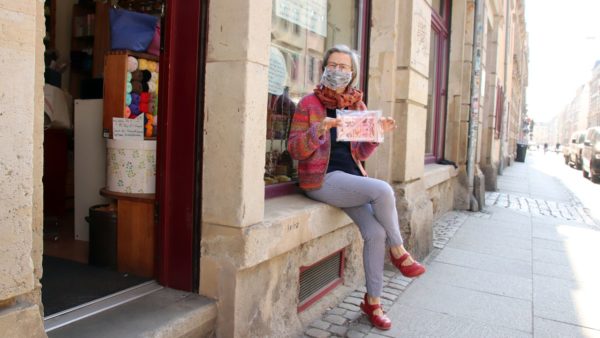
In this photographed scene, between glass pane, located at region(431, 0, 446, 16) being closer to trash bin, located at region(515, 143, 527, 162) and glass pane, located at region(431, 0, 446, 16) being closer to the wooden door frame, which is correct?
the wooden door frame

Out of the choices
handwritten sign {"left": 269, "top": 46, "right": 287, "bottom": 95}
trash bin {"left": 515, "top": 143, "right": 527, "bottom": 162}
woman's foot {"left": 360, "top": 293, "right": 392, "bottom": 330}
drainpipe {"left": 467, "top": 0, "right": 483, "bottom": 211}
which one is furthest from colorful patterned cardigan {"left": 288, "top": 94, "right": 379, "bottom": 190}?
trash bin {"left": 515, "top": 143, "right": 527, "bottom": 162}

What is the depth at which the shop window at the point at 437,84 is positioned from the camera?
7.67 meters

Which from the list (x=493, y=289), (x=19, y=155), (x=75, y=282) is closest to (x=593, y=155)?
(x=493, y=289)

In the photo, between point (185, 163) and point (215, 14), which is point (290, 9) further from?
point (185, 163)

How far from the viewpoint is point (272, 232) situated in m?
2.84

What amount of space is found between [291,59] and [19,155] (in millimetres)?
2657

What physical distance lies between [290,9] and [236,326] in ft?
8.01

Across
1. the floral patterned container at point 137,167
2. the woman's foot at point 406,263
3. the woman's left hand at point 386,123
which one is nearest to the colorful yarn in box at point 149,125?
the floral patterned container at point 137,167

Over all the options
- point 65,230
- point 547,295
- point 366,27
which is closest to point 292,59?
point 366,27

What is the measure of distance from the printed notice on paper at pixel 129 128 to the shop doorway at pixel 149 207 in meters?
0.08

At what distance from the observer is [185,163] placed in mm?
2826

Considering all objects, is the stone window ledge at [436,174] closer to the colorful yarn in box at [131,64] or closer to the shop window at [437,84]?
the shop window at [437,84]

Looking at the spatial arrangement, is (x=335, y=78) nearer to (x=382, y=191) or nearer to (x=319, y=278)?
(x=382, y=191)

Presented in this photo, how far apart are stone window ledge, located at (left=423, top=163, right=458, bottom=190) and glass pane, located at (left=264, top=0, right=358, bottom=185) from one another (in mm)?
2354
